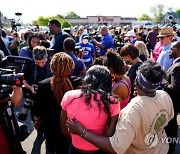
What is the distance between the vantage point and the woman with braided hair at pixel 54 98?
2732 millimetres

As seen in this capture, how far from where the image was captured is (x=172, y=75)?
3.26m

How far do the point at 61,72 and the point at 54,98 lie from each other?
1.22ft

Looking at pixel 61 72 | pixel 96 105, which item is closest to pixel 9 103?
pixel 61 72

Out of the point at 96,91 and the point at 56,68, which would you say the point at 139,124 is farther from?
the point at 56,68

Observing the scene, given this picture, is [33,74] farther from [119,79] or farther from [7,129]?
[7,129]

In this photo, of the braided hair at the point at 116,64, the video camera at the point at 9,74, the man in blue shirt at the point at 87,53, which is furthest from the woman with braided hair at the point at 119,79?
the man in blue shirt at the point at 87,53

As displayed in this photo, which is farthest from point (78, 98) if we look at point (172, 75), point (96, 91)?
point (172, 75)

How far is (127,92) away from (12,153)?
4.04ft

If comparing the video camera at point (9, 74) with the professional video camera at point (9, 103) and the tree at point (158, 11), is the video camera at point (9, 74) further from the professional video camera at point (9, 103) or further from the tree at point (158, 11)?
the tree at point (158, 11)

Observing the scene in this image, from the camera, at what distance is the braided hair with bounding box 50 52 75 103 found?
271 cm

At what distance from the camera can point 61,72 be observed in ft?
8.88

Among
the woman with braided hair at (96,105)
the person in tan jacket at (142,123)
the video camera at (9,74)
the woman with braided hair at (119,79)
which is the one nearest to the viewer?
the person in tan jacket at (142,123)

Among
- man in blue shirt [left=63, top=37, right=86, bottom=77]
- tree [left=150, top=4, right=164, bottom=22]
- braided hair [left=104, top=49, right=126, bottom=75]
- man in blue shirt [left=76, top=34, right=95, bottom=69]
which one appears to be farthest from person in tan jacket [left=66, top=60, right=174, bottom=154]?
tree [left=150, top=4, right=164, bottom=22]

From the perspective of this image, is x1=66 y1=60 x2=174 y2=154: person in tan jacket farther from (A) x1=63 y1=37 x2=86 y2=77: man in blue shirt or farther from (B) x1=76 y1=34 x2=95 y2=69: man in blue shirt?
(B) x1=76 y1=34 x2=95 y2=69: man in blue shirt
